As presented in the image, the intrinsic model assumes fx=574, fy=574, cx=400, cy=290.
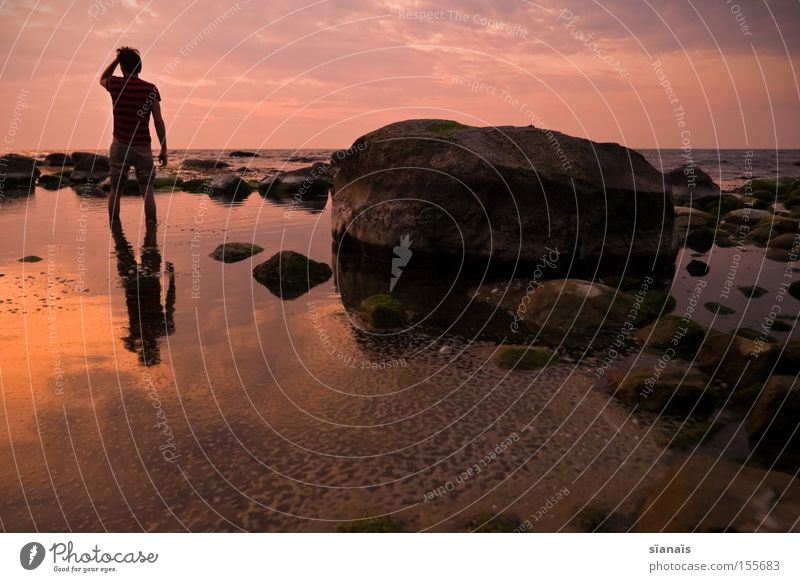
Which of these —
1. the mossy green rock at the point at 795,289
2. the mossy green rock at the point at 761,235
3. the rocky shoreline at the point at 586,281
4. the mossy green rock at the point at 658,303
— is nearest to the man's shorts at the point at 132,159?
the rocky shoreline at the point at 586,281

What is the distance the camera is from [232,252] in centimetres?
1192

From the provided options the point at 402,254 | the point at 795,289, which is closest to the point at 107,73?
the point at 402,254

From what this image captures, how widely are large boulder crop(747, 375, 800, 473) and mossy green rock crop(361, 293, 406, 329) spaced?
4.45m

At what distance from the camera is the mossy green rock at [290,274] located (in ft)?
32.2

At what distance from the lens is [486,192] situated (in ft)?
39.4

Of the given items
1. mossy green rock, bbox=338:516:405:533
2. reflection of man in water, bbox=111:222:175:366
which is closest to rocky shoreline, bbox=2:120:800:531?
mossy green rock, bbox=338:516:405:533

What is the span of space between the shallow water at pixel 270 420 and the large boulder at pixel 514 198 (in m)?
3.12

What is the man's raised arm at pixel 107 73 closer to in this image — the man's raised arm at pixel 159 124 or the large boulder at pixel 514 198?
the man's raised arm at pixel 159 124

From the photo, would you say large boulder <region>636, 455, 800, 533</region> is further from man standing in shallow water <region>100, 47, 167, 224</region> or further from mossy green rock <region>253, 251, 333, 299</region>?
man standing in shallow water <region>100, 47, 167, 224</region>

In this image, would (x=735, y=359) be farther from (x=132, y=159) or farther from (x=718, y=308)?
(x=132, y=159)

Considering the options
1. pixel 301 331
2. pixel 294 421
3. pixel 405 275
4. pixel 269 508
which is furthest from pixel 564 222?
pixel 269 508
